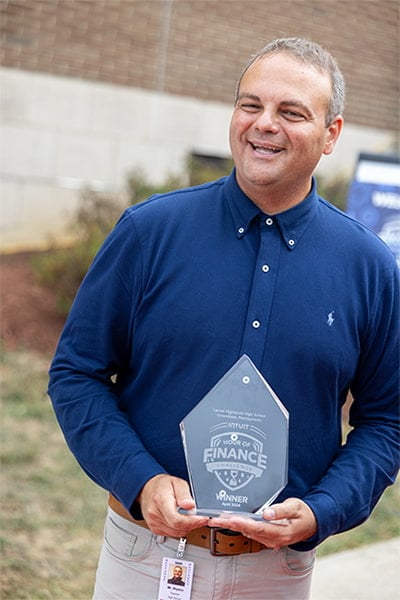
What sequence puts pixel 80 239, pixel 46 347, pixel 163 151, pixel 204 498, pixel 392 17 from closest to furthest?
pixel 204 498, pixel 46 347, pixel 80 239, pixel 163 151, pixel 392 17

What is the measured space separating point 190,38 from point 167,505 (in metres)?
9.42

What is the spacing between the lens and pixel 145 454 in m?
2.39

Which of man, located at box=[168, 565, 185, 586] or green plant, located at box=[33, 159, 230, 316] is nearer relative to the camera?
man, located at box=[168, 565, 185, 586]

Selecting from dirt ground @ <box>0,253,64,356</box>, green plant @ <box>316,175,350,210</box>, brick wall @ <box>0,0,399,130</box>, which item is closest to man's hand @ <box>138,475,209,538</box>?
dirt ground @ <box>0,253,64,356</box>

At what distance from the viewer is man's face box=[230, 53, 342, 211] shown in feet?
7.86

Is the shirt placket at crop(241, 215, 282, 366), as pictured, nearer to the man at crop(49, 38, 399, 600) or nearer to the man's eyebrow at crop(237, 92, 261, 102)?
the man at crop(49, 38, 399, 600)

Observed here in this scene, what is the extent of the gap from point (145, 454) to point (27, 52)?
843cm

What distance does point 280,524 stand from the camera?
223cm

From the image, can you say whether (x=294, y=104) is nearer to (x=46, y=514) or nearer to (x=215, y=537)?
(x=215, y=537)

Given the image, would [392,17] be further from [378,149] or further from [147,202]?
[147,202]

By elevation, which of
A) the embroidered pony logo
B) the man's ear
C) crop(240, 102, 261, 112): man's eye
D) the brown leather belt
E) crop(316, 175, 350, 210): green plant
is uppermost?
crop(240, 102, 261, 112): man's eye

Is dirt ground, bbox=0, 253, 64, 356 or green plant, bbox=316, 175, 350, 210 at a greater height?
green plant, bbox=316, 175, 350, 210

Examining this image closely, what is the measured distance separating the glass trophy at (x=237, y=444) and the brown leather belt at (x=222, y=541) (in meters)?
0.15

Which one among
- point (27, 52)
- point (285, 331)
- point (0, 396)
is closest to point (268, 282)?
point (285, 331)
